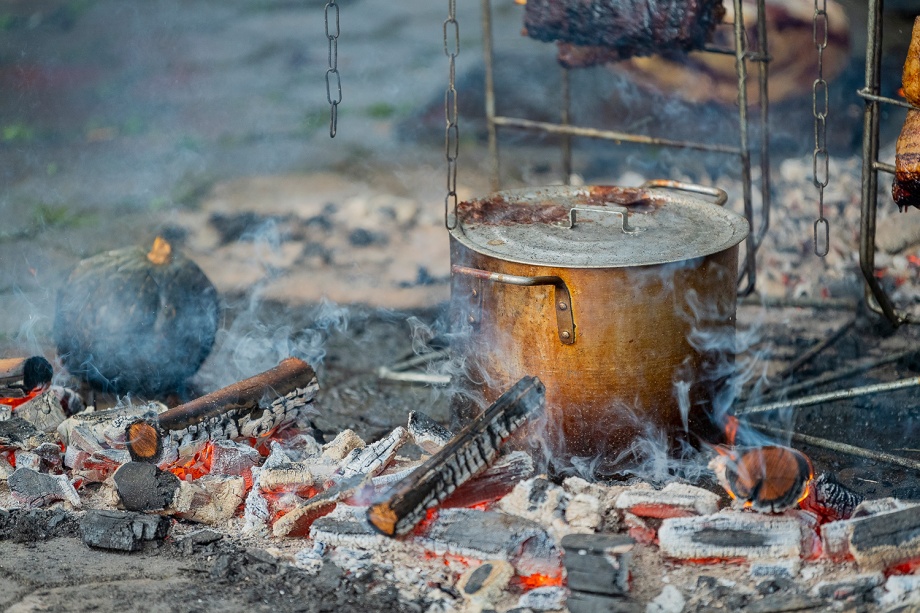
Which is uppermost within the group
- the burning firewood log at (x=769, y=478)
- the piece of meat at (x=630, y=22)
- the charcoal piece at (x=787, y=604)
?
the piece of meat at (x=630, y=22)

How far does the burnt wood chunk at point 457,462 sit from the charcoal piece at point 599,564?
48 centimetres

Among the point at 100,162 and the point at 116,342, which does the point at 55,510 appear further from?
the point at 100,162

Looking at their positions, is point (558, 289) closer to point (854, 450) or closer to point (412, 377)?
point (854, 450)

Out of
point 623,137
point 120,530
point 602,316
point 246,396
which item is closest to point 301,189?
point 623,137

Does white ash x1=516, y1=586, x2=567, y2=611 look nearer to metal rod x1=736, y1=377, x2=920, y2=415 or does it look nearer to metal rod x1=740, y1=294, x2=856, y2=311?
metal rod x1=736, y1=377, x2=920, y2=415

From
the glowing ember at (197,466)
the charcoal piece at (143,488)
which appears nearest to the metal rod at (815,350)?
the glowing ember at (197,466)

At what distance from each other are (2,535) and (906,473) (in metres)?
3.58

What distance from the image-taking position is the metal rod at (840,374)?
15.8 ft

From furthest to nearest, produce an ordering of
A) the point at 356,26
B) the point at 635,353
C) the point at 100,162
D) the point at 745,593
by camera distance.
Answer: the point at 356,26 < the point at 100,162 < the point at 635,353 < the point at 745,593

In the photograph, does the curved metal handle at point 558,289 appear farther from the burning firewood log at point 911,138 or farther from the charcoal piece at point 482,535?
the burning firewood log at point 911,138

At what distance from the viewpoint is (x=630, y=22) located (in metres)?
4.83

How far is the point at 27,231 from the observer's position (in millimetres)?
6699

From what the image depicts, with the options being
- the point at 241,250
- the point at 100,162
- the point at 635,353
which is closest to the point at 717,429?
the point at 635,353

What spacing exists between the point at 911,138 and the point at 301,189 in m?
4.79
